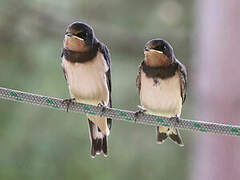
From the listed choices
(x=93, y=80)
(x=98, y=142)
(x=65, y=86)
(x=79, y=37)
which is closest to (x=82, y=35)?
(x=79, y=37)

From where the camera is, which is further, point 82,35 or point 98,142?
point 98,142

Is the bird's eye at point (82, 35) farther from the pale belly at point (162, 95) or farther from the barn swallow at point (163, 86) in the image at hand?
the pale belly at point (162, 95)

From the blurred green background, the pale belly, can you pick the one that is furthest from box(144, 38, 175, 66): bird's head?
the blurred green background

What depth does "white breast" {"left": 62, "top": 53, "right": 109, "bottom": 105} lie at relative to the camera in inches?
102

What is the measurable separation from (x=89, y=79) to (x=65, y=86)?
2.56 m

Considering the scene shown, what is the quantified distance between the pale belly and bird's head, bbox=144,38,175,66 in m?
0.16

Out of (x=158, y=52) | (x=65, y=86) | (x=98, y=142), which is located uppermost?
(x=158, y=52)

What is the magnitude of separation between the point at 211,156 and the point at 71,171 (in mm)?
1252

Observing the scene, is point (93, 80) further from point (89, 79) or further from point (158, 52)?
point (158, 52)

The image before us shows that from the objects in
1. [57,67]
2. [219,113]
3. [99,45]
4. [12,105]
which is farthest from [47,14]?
[99,45]

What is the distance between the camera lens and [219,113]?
4.50 metres

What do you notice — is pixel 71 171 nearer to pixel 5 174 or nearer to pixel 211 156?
pixel 5 174

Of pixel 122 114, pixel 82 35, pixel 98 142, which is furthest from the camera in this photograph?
pixel 98 142

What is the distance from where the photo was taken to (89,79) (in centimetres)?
263
